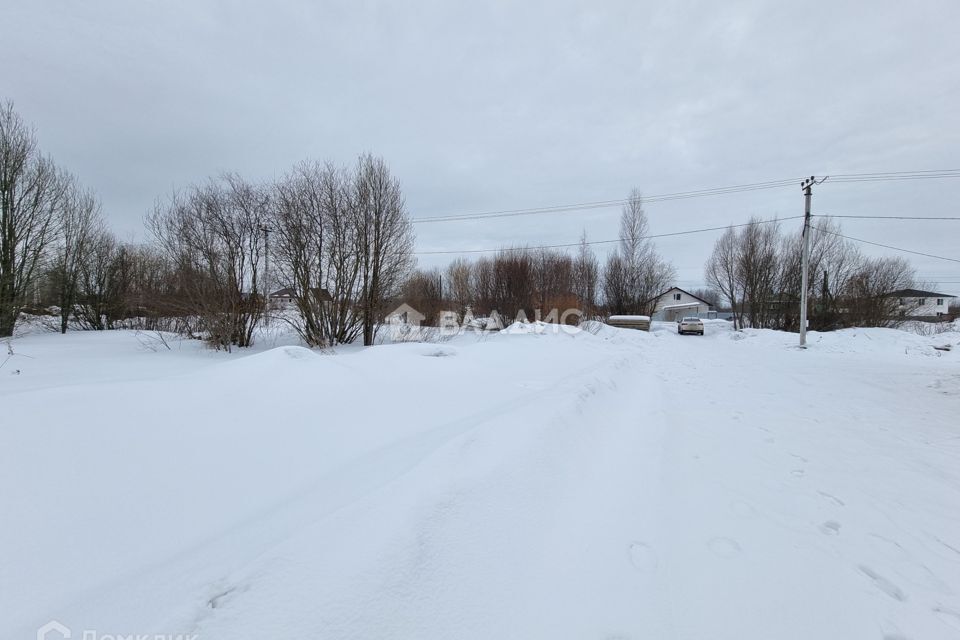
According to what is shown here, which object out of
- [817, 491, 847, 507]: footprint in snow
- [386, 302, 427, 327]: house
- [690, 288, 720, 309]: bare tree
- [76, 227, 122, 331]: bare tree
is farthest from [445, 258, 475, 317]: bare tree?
[690, 288, 720, 309]: bare tree

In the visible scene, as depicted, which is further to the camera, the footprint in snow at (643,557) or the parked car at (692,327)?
the parked car at (692,327)

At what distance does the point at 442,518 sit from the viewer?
2053mm

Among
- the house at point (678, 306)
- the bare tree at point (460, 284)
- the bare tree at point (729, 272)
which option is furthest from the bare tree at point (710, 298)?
the bare tree at point (460, 284)

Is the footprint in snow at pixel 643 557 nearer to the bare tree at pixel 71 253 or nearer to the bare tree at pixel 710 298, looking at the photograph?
the bare tree at pixel 71 253

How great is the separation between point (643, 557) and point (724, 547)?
550mm

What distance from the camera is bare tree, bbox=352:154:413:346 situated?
1114 centimetres

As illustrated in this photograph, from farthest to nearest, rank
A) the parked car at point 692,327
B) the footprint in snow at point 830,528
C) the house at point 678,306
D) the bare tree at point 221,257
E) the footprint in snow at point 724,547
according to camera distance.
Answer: the house at point 678,306
the parked car at point 692,327
the bare tree at point 221,257
the footprint in snow at point 830,528
the footprint in snow at point 724,547

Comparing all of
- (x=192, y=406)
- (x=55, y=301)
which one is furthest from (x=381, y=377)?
(x=55, y=301)

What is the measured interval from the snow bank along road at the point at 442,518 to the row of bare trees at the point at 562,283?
1758cm

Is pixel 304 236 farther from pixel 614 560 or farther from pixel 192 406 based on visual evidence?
pixel 614 560

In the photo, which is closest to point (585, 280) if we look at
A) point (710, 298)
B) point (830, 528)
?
point (830, 528)

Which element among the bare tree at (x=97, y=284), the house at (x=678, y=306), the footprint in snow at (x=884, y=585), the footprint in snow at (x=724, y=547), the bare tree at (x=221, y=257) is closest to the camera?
the footprint in snow at (x=884, y=585)

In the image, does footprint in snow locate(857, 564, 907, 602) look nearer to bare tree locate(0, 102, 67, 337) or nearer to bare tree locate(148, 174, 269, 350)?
bare tree locate(148, 174, 269, 350)

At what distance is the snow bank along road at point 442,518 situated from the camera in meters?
1.47
